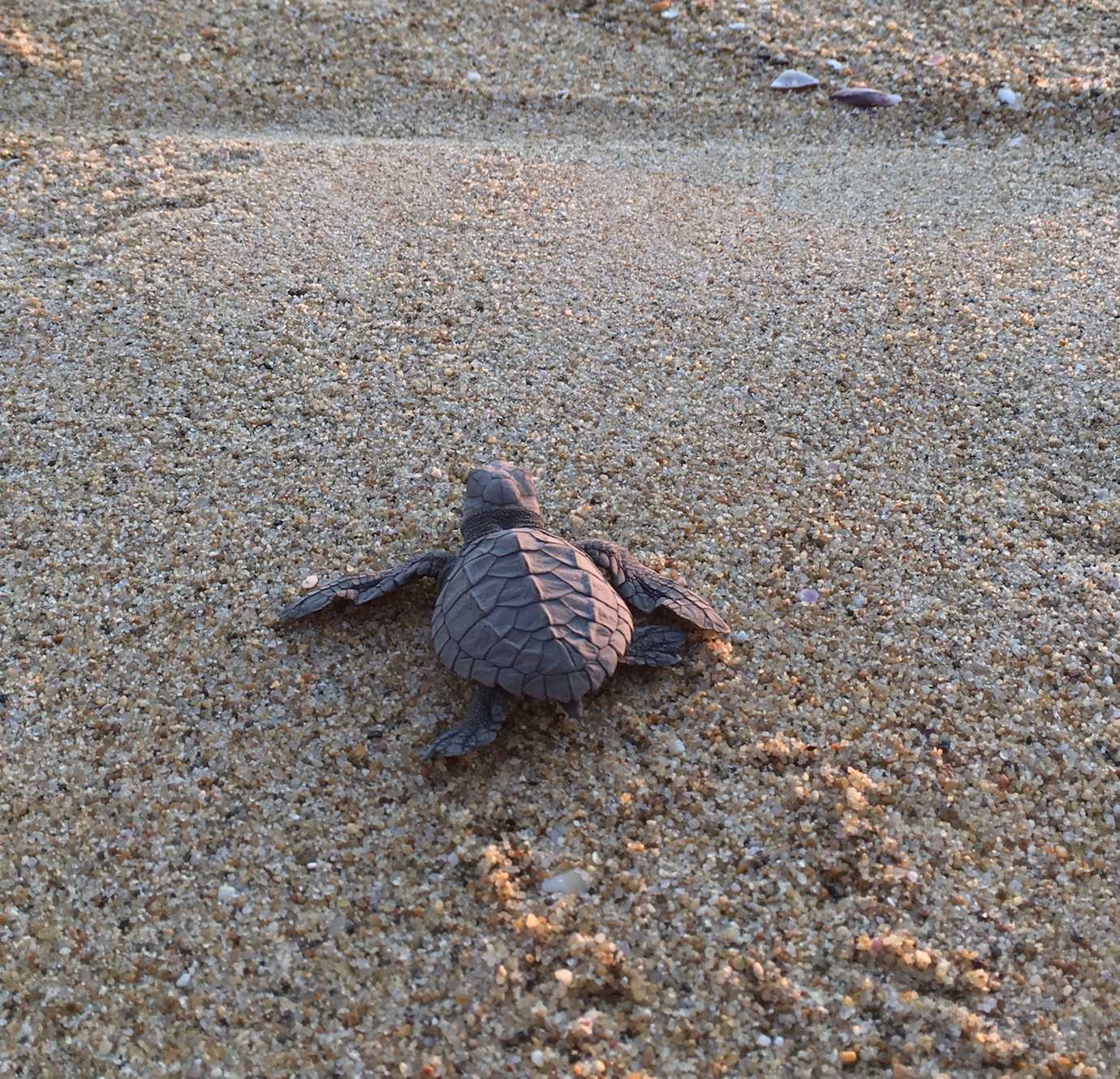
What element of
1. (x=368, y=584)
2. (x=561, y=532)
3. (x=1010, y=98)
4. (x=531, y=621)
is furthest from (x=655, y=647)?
(x=1010, y=98)

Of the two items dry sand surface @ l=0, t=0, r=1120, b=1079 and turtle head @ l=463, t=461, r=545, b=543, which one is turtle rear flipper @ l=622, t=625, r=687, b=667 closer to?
dry sand surface @ l=0, t=0, r=1120, b=1079

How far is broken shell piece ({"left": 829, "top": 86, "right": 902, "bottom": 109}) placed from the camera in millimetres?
4184

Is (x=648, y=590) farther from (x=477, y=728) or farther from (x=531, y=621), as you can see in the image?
(x=477, y=728)

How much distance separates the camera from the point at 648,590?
7.16 ft

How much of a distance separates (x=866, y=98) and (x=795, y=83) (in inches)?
12.9

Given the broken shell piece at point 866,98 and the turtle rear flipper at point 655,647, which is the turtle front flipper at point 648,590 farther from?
the broken shell piece at point 866,98

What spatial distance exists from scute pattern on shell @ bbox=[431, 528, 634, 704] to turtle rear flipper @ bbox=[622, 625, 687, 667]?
61 mm

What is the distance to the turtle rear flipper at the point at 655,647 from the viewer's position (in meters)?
2.07

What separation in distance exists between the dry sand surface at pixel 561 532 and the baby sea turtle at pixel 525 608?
10cm

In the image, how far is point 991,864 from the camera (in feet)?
5.94

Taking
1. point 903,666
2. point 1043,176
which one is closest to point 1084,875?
point 903,666

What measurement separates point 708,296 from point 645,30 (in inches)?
83.0

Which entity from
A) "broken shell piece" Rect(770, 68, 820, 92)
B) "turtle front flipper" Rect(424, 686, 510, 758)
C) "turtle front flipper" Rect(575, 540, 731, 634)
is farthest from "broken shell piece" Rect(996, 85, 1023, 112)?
"turtle front flipper" Rect(424, 686, 510, 758)

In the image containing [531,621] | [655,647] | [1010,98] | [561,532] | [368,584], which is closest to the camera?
[531,621]
